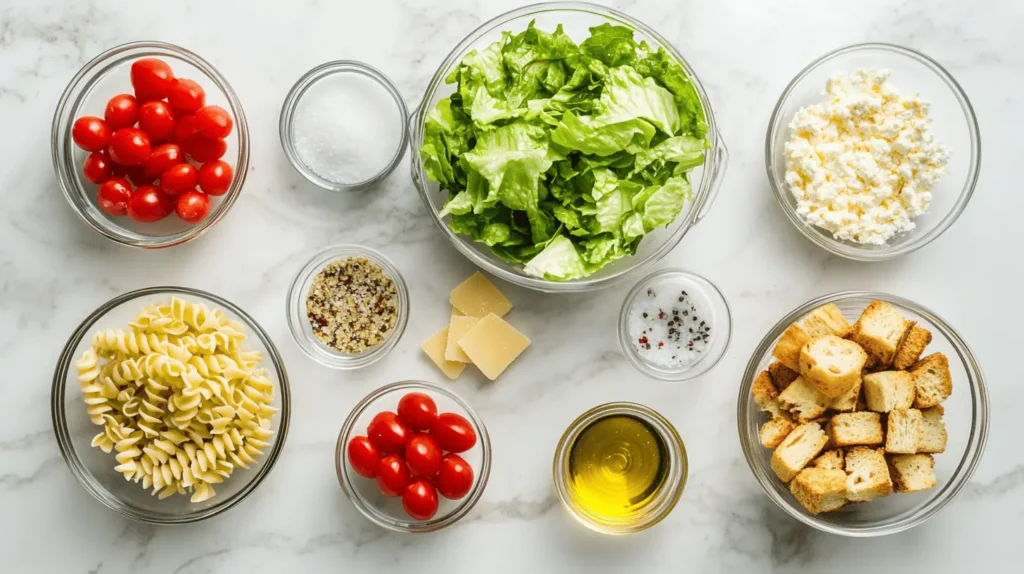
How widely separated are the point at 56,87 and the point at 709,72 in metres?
1.75

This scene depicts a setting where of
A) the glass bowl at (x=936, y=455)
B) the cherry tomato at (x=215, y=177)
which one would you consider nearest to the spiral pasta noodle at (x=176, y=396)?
the cherry tomato at (x=215, y=177)

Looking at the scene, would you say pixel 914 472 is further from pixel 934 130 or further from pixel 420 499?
pixel 420 499

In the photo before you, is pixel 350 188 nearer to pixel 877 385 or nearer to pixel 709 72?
pixel 709 72

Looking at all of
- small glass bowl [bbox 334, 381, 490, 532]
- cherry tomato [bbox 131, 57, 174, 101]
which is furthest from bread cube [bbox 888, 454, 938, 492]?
cherry tomato [bbox 131, 57, 174, 101]

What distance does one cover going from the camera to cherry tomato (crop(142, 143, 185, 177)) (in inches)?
76.8

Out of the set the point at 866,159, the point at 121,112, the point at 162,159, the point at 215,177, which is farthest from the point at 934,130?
the point at 121,112

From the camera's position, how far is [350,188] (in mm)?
2059

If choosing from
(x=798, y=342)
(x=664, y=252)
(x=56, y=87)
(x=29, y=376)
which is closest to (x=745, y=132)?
(x=664, y=252)

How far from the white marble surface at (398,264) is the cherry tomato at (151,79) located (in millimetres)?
183

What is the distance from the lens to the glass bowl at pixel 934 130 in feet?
6.79

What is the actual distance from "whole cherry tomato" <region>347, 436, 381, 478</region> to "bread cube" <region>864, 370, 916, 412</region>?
1218 mm

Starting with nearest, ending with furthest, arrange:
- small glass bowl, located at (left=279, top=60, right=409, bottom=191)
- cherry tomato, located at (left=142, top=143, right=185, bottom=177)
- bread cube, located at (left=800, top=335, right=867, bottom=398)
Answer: bread cube, located at (left=800, top=335, right=867, bottom=398)
cherry tomato, located at (left=142, top=143, right=185, bottom=177)
small glass bowl, located at (left=279, top=60, right=409, bottom=191)

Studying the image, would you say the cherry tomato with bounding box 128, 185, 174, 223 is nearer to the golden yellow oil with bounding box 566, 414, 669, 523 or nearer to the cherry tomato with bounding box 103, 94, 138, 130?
the cherry tomato with bounding box 103, 94, 138, 130

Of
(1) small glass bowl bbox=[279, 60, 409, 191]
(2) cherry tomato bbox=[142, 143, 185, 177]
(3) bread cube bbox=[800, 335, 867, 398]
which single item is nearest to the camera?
(3) bread cube bbox=[800, 335, 867, 398]
